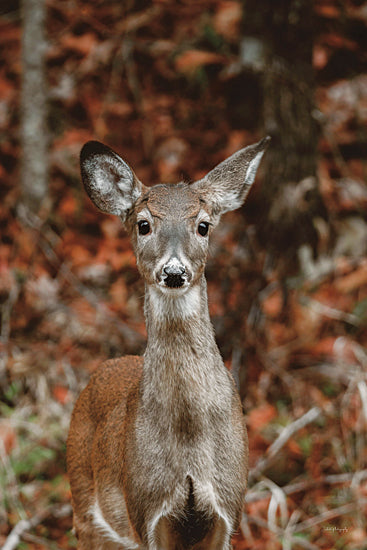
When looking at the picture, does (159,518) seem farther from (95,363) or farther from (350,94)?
(350,94)

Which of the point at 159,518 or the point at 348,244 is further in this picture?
the point at 348,244

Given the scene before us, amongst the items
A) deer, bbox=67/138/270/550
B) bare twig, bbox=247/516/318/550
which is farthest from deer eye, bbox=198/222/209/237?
bare twig, bbox=247/516/318/550

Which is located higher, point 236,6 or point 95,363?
point 236,6

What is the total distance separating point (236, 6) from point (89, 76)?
5.87 ft

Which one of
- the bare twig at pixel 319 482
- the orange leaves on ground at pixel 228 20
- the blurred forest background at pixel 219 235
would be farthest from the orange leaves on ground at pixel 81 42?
the bare twig at pixel 319 482

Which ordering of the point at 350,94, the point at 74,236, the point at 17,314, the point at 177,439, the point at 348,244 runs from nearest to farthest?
1. the point at 177,439
2. the point at 17,314
3. the point at 348,244
4. the point at 74,236
5. the point at 350,94

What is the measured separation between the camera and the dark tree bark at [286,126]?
5.89 meters

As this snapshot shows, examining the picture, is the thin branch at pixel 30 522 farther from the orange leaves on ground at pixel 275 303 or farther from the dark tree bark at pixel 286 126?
the dark tree bark at pixel 286 126

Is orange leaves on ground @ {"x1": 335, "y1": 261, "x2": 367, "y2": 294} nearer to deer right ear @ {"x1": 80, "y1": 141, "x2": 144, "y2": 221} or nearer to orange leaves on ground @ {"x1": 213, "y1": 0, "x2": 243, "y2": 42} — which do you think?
orange leaves on ground @ {"x1": 213, "y1": 0, "x2": 243, "y2": 42}

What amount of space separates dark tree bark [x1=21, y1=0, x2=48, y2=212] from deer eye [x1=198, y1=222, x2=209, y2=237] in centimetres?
390

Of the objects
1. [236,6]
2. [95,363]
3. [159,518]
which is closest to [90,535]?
[159,518]

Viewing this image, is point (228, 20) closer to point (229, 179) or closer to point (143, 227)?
point (229, 179)

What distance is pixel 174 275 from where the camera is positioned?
277 cm

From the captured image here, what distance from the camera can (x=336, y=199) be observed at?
6.88m
